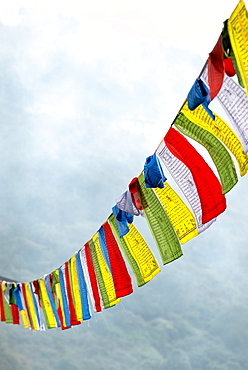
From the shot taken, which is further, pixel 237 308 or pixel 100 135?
pixel 100 135

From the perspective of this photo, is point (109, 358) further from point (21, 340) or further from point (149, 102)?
point (149, 102)

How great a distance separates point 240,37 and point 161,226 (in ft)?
2.38

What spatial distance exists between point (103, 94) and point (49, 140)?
626 mm

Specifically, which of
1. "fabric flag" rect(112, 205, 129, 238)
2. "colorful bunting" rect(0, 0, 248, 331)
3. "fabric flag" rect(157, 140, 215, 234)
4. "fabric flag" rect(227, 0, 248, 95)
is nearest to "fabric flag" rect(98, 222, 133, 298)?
"colorful bunting" rect(0, 0, 248, 331)

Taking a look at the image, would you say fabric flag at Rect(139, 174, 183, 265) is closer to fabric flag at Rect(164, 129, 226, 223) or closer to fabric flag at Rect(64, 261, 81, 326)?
fabric flag at Rect(164, 129, 226, 223)

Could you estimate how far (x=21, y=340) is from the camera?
5012 millimetres

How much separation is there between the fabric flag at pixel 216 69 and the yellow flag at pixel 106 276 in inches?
41.2

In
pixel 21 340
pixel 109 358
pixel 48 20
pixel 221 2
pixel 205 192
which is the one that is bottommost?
pixel 205 192

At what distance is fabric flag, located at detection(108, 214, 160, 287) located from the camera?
76.0 inches

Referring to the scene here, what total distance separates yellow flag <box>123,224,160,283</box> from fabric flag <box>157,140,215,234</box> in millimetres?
372

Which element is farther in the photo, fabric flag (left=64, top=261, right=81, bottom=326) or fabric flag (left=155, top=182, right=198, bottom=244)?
fabric flag (left=64, top=261, right=81, bottom=326)

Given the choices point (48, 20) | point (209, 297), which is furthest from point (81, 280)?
point (48, 20)

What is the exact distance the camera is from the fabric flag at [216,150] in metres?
1.40

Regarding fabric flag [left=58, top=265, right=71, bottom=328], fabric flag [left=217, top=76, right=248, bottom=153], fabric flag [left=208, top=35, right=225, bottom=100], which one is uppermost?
fabric flag [left=58, top=265, right=71, bottom=328]
